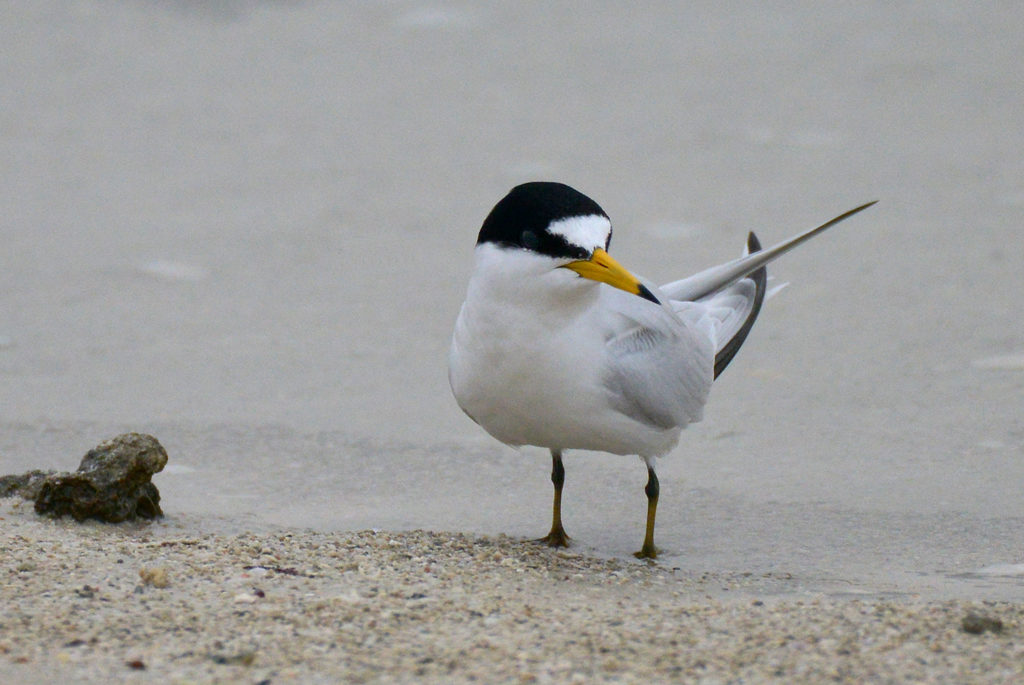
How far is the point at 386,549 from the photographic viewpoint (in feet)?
11.5

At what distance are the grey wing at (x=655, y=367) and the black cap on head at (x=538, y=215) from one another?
434mm

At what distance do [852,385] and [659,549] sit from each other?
5.39 ft

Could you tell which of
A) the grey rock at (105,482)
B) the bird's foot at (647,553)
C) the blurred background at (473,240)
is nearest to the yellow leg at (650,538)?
the bird's foot at (647,553)

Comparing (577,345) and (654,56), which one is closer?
(577,345)

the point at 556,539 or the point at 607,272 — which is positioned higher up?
the point at 607,272

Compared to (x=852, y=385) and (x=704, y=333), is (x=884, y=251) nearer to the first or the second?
(x=852, y=385)

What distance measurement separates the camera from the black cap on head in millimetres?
3303

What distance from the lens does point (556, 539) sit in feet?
13.0

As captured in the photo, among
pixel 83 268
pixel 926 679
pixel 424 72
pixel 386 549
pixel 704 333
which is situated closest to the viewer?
pixel 926 679

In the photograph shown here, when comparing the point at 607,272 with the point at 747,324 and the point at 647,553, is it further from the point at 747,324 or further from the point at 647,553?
the point at 747,324

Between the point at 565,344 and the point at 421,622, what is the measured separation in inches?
37.3

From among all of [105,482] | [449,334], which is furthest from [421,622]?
[449,334]

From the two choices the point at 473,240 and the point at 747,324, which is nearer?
the point at 747,324

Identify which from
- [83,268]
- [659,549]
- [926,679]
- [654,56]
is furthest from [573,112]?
[926,679]
